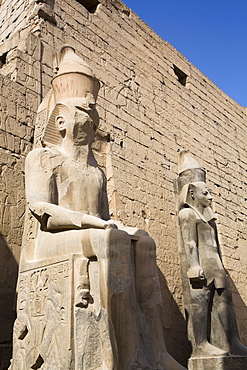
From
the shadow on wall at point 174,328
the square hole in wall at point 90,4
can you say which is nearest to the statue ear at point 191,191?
the shadow on wall at point 174,328

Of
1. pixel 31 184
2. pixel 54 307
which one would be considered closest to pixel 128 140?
pixel 31 184

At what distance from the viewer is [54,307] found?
2455 millimetres

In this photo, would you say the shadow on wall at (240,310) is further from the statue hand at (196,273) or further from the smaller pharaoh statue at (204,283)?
the statue hand at (196,273)

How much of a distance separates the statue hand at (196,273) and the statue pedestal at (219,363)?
30.4 inches

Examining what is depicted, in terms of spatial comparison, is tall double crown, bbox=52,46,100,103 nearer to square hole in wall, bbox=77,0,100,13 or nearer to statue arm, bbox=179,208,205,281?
statue arm, bbox=179,208,205,281

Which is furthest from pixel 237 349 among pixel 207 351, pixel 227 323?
pixel 207 351

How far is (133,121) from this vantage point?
21.2 ft

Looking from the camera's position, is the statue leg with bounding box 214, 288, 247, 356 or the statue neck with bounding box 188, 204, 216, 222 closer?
the statue leg with bounding box 214, 288, 247, 356

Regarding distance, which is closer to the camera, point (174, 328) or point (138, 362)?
point (138, 362)

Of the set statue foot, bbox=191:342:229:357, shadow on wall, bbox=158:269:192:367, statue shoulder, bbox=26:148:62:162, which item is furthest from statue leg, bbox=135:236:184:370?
shadow on wall, bbox=158:269:192:367

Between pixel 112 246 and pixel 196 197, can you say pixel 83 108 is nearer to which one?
pixel 112 246

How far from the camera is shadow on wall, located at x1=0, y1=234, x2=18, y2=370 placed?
11.3 feet

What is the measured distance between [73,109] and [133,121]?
3.42m

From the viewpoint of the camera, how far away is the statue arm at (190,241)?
441 centimetres
